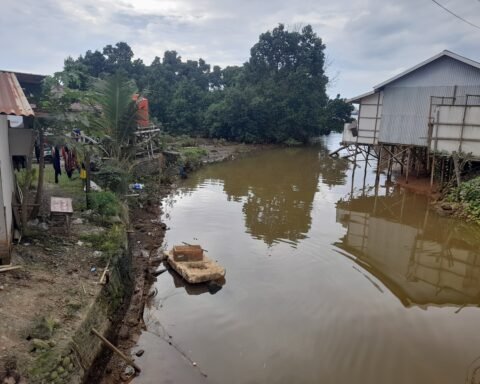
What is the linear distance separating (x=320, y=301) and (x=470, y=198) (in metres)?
9.03

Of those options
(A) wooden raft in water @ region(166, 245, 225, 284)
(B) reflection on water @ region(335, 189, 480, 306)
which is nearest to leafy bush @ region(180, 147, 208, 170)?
(B) reflection on water @ region(335, 189, 480, 306)

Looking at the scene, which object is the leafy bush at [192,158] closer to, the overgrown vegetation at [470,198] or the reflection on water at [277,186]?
the reflection on water at [277,186]

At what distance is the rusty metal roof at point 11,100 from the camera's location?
5.79m

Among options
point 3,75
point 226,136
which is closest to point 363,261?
point 3,75

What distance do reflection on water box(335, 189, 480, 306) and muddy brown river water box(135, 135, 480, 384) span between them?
45 mm

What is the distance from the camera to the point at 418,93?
17844 mm

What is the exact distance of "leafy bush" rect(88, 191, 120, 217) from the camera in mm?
9961

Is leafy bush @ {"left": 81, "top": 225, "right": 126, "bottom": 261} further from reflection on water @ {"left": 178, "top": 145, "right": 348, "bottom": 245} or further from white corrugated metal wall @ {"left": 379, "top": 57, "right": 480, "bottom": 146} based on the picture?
white corrugated metal wall @ {"left": 379, "top": 57, "right": 480, "bottom": 146}

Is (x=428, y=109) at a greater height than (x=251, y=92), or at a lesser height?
lesser

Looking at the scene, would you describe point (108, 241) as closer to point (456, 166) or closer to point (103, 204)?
point (103, 204)

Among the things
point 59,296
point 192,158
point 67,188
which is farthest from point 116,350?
point 192,158

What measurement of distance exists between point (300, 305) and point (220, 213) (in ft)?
23.6

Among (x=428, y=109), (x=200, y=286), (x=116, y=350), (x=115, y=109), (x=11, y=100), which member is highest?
(x=428, y=109)

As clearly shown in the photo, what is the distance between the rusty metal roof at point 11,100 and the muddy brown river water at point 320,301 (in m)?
4.20
